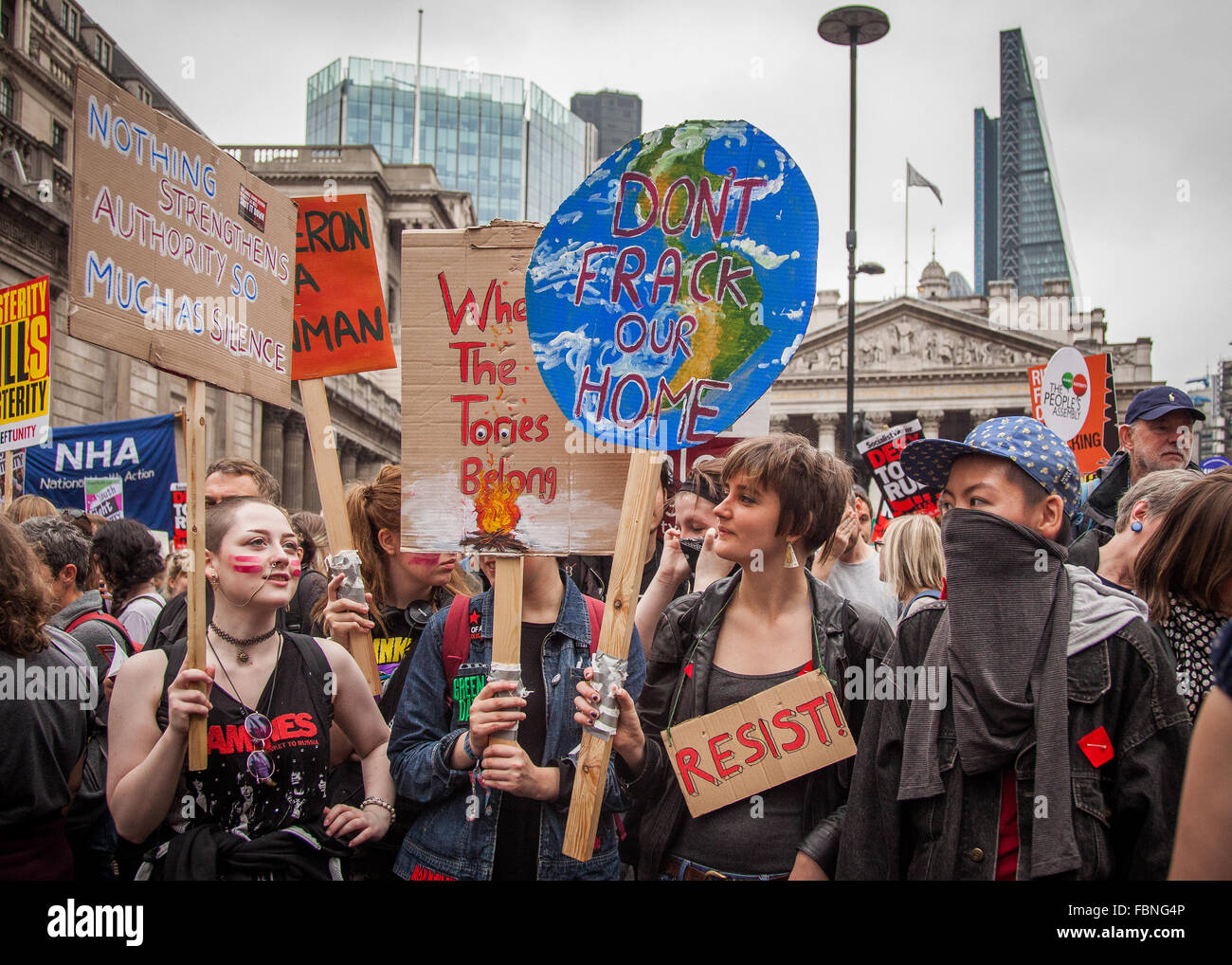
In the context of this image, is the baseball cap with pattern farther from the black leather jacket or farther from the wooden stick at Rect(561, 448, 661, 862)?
the wooden stick at Rect(561, 448, 661, 862)

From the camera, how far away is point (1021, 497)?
2.24 meters

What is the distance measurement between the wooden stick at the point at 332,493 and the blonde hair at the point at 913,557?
6.54 feet

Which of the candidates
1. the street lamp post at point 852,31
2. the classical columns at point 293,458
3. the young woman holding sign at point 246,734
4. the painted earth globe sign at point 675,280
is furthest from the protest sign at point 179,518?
the classical columns at point 293,458

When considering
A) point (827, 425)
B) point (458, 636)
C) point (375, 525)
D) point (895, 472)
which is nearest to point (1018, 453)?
point (458, 636)

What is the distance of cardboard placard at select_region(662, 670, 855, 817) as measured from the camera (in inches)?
94.3

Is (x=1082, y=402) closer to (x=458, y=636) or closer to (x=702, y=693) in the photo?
(x=702, y=693)

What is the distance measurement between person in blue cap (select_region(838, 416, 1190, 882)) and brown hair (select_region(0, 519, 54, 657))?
2.03m

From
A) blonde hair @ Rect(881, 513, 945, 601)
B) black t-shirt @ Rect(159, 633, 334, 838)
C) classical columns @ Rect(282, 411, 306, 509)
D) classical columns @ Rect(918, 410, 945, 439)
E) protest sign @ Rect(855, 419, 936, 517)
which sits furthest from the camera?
classical columns @ Rect(918, 410, 945, 439)

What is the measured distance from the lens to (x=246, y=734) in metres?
2.35

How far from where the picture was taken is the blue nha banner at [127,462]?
758 cm

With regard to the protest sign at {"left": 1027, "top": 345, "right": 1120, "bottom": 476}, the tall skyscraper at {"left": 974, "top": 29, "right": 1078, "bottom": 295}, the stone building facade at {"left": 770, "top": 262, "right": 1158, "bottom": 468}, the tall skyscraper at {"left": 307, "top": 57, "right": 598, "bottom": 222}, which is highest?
the tall skyscraper at {"left": 974, "top": 29, "right": 1078, "bottom": 295}

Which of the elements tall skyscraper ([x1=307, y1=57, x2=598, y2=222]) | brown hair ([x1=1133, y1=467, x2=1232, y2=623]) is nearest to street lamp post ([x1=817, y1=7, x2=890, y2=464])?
brown hair ([x1=1133, y1=467, x2=1232, y2=623])

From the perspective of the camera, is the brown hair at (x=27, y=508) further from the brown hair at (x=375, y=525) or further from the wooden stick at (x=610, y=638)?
the wooden stick at (x=610, y=638)

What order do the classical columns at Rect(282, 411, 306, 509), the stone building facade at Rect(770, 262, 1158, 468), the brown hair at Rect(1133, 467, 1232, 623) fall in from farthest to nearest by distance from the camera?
1. the stone building facade at Rect(770, 262, 1158, 468)
2. the classical columns at Rect(282, 411, 306, 509)
3. the brown hair at Rect(1133, 467, 1232, 623)
